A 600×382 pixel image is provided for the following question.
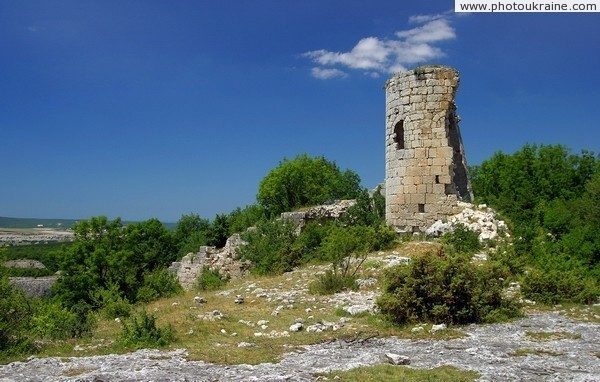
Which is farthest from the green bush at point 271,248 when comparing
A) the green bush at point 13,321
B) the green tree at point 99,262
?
the green bush at point 13,321

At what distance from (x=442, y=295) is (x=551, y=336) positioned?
1.74 meters

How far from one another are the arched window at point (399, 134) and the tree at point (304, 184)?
14.5 metres

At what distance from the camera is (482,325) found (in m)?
8.36

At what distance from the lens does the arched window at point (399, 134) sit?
1828cm

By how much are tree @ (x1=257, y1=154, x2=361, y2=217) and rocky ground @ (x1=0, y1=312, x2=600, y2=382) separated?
24.6m

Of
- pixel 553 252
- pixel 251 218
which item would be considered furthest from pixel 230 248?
pixel 553 252

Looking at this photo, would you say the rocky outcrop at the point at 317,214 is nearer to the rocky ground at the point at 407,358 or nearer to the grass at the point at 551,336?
the rocky ground at the point at 407,358

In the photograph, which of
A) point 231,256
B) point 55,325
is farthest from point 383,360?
point 231,256

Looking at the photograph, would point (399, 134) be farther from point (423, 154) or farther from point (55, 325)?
point (55, 325)

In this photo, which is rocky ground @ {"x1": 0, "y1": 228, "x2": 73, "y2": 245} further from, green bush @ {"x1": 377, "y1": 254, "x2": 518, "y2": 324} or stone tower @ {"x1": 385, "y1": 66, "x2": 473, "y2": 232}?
green bush @ {"x1": 377, "y1": 254, "x2": 518, "y2": 324}

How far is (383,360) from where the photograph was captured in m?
6.54

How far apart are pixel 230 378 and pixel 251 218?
905 inches

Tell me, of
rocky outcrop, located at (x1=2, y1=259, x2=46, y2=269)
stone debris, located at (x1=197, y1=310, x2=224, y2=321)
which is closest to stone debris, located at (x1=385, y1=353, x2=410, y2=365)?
stone debris, located at (x1=197, y1=310, x2=224, y2=321)

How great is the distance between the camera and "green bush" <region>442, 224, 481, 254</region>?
14664 millimetres
